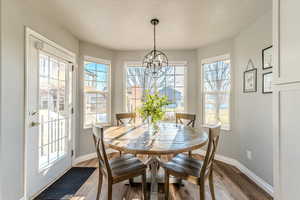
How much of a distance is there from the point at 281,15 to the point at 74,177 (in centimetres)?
324

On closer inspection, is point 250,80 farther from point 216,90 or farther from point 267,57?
point 216,90

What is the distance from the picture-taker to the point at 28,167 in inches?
74.2

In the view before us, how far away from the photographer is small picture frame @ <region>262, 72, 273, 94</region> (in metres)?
2.05

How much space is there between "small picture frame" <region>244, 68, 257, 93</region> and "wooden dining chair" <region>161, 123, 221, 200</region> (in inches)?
54.2

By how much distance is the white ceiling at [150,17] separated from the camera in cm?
186

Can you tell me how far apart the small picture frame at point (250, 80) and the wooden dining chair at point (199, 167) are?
4.51 ft

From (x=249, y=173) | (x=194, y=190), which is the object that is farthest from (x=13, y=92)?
(x=249, y=173)

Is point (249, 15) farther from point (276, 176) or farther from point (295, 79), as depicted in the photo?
point (276, 176)

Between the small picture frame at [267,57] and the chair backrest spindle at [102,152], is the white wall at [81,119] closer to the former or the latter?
the chair backrest spindle at [102,152]

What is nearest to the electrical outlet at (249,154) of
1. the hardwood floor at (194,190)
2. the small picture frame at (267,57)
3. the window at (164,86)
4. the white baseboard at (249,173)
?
the white baseboard at (249,173)

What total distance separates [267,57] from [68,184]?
3.53 metres

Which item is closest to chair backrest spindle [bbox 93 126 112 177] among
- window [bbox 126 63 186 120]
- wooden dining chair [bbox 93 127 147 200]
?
wooden dining chair [bbox 93 127 147 200]

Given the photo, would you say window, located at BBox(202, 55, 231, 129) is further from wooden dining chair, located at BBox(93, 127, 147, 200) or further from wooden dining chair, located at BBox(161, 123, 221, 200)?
wooden dining chair, located at BBox(93, 127, 147, 200)

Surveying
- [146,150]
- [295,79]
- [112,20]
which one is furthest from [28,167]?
[295,79]
